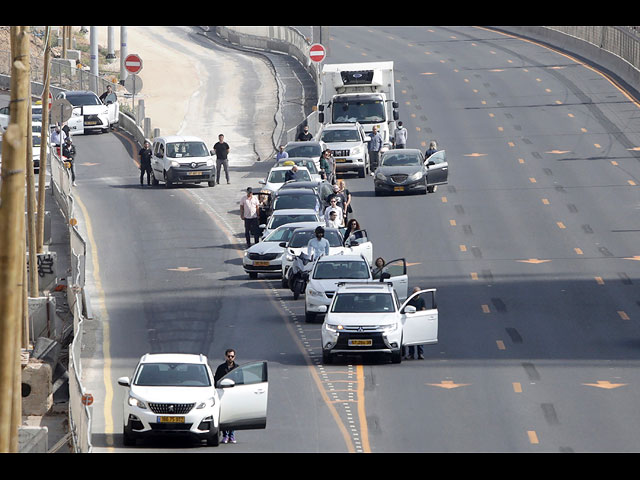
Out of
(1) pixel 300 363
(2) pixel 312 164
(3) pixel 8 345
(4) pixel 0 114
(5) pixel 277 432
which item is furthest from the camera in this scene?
(4) pixel 0 114

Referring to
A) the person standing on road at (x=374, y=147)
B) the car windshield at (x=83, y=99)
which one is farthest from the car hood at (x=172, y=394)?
the car windshield at (x=83, y=99)

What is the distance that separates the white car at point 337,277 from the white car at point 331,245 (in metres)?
2.52

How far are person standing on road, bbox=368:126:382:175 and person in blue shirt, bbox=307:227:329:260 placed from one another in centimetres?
1754

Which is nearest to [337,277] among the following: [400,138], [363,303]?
[363,303]

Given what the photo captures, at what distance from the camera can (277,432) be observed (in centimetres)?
2477

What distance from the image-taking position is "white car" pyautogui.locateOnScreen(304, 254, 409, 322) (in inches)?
1335

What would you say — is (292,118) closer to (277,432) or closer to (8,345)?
(277,432)

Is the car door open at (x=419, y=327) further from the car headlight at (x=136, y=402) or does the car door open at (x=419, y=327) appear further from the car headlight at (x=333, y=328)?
the car headlight at (x=136, y=402)

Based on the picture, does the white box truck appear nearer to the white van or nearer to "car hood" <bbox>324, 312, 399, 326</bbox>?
the white van

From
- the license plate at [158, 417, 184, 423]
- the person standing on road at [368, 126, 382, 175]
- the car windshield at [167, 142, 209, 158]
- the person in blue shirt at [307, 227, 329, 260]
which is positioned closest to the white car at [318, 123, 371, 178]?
the person standing on road at [368, 126, 382, 175]

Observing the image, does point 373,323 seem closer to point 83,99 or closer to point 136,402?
point 136,402

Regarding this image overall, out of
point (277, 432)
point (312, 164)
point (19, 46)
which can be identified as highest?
point (19, 46)
